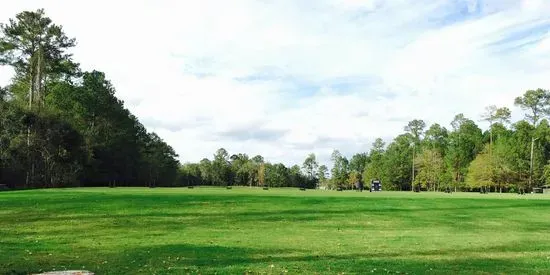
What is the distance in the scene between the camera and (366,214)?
1094 inches

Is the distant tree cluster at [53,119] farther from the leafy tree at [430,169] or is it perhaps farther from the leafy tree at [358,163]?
the leafy tree at [358,163]

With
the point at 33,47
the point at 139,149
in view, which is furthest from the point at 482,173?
the point at 33,47

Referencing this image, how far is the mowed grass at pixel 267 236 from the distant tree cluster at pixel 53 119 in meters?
33.0

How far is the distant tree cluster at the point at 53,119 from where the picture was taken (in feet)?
190

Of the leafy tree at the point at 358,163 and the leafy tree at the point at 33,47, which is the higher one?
the leafy tree at the point at 33,47

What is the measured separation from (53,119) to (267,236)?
50.7 m

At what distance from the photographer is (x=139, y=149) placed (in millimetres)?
97750

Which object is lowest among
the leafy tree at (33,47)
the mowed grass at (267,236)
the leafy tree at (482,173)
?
the mowed grass at (267,236)

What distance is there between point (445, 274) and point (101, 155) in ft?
246

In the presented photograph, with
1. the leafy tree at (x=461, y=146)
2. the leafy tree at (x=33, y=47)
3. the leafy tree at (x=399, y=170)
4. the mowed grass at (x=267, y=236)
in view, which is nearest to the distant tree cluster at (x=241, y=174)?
the leafy tree at (x=399, y=170)

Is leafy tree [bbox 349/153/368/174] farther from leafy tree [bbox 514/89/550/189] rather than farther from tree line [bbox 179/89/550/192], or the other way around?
leafy tree [bbox 514/89/550/189]

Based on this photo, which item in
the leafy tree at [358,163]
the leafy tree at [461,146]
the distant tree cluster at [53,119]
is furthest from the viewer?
the leafy tree at [358,163]

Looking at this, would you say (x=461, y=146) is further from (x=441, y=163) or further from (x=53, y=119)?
(x=53, y=119)

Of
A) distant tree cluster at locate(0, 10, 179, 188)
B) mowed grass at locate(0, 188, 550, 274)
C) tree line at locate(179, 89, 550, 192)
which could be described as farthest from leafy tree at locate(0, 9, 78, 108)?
tree line at locate(179, 89, 550, 192)
